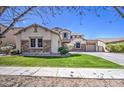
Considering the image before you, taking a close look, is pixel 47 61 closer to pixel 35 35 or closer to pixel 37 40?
pixel 37 40

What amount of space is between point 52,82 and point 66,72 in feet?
2.21

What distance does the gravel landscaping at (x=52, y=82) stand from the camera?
14.2 ft

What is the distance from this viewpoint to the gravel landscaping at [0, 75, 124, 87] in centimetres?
432

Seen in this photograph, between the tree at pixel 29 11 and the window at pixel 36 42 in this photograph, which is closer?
the tree at pixel 29 11

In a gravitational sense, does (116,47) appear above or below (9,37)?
below

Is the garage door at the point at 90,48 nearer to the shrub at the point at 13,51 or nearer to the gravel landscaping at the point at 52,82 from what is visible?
the gravel landscaping at the point at 52,82

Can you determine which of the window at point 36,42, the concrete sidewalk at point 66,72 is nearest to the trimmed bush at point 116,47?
the concrete sidewalk at point 66,72

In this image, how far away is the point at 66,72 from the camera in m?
5.05

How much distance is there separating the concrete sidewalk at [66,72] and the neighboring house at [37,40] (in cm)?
42

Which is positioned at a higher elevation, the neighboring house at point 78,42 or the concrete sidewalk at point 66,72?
the neighboring house at point 78,42

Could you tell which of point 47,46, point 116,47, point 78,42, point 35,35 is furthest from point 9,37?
point 116,47

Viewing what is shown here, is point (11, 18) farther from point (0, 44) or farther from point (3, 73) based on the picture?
point (3, 73)

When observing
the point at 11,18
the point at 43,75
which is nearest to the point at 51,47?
the point at 43,75

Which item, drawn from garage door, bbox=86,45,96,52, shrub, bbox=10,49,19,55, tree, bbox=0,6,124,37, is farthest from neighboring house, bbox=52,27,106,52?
shrub, bbox=10,49,19,55
